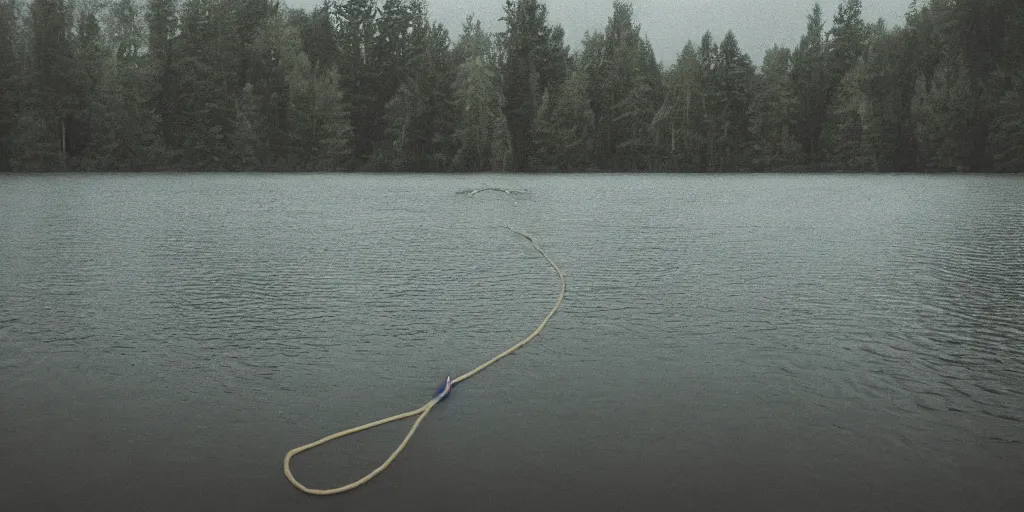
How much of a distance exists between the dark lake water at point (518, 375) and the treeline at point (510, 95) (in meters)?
66.9

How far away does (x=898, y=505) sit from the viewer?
632 cm

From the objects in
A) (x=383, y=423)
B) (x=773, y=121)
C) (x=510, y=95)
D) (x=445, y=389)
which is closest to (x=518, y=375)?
(x=445, y=389)

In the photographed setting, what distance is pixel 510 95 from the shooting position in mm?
88750

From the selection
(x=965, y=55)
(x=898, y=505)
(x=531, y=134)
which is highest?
(x=965, y=55)

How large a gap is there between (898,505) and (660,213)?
25414mm

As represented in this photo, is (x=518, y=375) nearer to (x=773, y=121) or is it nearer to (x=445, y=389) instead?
(x=445, y=389)

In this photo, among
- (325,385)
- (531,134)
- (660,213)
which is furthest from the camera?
(531,134)

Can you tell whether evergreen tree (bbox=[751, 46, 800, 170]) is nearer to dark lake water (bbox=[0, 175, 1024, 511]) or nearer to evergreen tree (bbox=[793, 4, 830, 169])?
evergreen tree (bbox=[793, 4, 830, 169])

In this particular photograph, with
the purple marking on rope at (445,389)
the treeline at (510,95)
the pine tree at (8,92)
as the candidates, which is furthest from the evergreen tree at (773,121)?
the purple marking on rope at (445,389)

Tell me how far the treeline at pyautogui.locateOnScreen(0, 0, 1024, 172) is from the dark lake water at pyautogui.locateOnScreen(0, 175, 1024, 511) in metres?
66.9

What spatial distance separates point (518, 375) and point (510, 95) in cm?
8111

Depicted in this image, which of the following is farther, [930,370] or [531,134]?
[531,134]

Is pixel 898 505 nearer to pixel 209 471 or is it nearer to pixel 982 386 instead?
pixel 982 386

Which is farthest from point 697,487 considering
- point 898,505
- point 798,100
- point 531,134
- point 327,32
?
point 327,32
